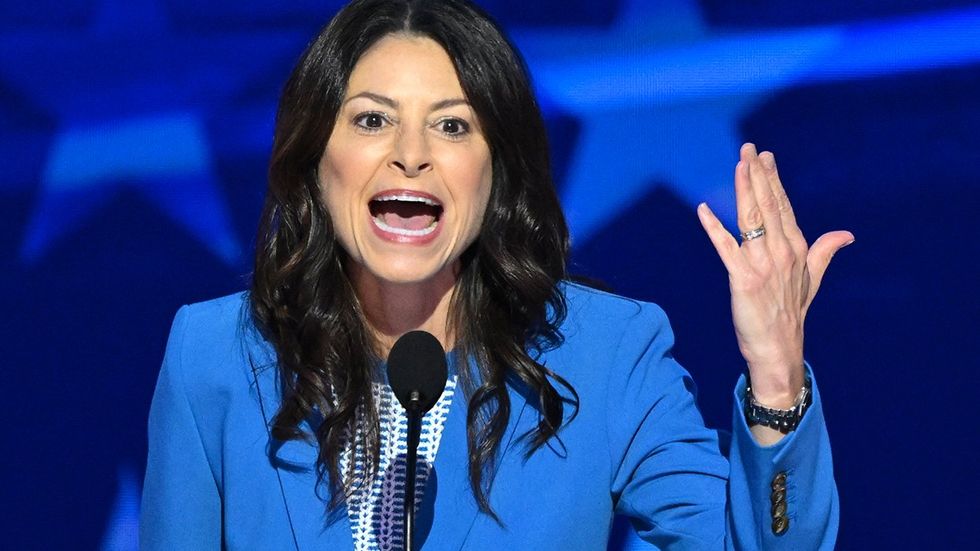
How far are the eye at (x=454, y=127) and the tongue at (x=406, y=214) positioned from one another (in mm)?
101

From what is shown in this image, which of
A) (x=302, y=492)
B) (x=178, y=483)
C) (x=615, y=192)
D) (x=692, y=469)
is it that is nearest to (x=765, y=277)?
(x=692, y=469)

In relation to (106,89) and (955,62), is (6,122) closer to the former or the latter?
(106,89)

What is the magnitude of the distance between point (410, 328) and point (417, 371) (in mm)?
557

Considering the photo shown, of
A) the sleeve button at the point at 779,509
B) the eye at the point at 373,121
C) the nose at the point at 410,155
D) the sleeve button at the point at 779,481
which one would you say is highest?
the eye at the point at 373,121

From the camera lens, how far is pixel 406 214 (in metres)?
1.93

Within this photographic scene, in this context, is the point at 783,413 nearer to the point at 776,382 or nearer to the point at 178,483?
the point at 776,382

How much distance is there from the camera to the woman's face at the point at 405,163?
1.86 m

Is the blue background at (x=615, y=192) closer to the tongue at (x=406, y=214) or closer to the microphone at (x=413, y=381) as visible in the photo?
the tongue at (x=406, y=214)

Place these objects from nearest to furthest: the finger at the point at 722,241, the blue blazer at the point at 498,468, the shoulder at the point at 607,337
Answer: the finger at the point at 722,241 < the blue blazer at the point at 498,468 < the shoulder at the point at 607,337

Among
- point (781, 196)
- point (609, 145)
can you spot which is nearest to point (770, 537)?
point (781, 196)

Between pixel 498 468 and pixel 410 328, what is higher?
pixel 410 328

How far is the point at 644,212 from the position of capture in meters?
2.43

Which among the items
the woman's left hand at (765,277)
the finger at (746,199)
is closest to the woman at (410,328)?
the woman's left hand at (765,277)

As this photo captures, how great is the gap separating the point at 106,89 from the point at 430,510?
102 centimetres
